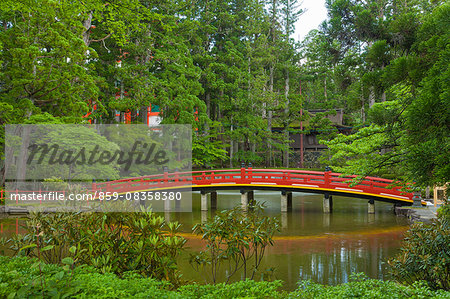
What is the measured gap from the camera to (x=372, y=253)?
406 inches

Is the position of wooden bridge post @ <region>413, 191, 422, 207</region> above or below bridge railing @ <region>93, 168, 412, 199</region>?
below

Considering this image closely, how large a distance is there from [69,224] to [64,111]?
1222cm

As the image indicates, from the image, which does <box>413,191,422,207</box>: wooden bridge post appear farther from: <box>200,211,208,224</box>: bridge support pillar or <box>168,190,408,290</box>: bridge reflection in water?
<box>200,211,208,224</box>: bridge support pillar

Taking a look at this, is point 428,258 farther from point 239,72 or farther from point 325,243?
point 239,72

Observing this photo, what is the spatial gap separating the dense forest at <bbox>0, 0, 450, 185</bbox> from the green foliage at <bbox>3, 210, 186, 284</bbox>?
4.08m

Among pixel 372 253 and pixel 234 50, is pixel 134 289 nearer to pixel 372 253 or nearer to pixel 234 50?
pixel 372 253

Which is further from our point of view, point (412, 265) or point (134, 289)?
point (412, 265)

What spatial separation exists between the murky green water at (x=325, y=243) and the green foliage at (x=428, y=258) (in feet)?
7.00

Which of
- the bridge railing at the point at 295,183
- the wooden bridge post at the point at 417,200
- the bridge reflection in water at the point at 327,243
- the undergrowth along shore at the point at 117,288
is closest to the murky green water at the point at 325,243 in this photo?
the bridge reflection in water at the point at 327,243

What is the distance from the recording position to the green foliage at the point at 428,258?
5.14 metres

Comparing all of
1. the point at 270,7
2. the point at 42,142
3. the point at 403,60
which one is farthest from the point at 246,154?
the point at 403,60

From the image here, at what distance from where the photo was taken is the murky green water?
848 cm

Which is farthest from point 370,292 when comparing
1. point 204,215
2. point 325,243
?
point 204,215

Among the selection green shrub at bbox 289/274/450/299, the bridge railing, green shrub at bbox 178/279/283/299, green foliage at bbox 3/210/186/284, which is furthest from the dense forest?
green foliage at bbox 3/210/186/284
